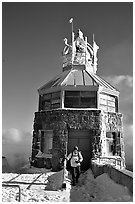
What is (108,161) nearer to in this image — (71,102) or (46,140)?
(71,102)

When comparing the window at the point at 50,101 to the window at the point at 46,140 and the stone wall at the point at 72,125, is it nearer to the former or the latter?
the stone wall at the point at 72,125

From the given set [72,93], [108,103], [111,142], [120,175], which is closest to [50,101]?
[72,93]

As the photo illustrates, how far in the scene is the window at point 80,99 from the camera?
15.0 meters

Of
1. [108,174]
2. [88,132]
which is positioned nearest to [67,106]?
[88,132]

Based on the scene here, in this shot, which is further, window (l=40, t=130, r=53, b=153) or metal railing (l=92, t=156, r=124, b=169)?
window (l=40, t=130, r=53, b=153)

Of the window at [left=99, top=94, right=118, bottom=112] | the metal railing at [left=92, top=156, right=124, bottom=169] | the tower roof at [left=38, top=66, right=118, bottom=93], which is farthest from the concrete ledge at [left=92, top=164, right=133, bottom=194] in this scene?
the tower roof at [left=38, top=66, right=118, bottom=93]

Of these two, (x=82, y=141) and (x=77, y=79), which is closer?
(x=82, y=141)

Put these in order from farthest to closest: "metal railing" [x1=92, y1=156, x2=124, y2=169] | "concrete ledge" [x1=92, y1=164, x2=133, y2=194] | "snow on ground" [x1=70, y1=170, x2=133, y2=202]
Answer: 1. "metal railing" [x1=92, y1=156, x2=124, y2=169]
2. "snow on ground" [x1=70, y1=170, x2=133, y2=202]
3. "concrete ledge" [x1=92, y1=164, x2=133, y2=194]

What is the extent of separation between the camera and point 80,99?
49.5ft

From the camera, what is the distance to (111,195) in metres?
6.91

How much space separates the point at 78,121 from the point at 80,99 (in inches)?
70.8

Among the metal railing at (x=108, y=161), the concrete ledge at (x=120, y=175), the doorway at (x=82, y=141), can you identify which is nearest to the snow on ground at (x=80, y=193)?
the concrete ledge at (x=120, y=175)

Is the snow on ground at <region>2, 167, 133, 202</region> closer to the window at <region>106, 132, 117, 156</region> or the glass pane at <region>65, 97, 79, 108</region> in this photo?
the window at <region>106, 132, 117, 156</region>

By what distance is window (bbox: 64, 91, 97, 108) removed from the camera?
49.3ft
